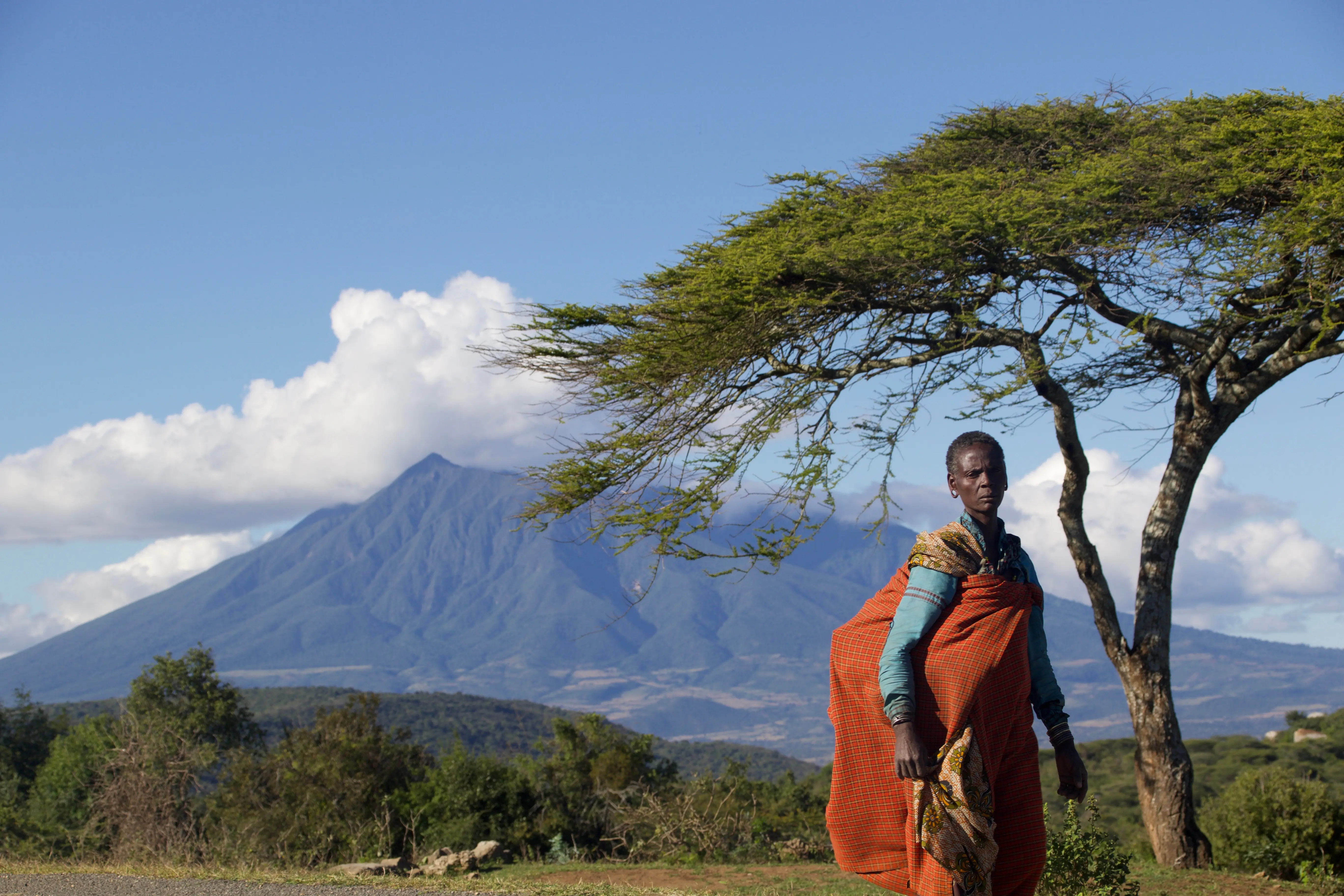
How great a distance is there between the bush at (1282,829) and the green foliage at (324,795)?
9.21m

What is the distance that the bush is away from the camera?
11.0 meters

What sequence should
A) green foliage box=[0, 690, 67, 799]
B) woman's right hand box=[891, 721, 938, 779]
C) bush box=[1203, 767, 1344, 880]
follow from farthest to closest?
green foliage box=[0, 690, 67, 799] < bush box=[1203, 767, 1344, 880] < woman's right hand box=[891, 721, 938, 779]

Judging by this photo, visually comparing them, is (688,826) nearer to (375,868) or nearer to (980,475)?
(375,868)

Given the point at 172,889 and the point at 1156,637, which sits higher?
the point at 1156,637

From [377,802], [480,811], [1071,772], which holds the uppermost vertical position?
[1071,772]

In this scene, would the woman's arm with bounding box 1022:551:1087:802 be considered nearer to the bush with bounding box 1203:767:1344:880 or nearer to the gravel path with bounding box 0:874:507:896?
the gravel path with bounding box 0:874:507:896

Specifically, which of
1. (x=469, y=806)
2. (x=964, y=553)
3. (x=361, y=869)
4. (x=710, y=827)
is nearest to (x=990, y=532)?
(x=964, y=553)

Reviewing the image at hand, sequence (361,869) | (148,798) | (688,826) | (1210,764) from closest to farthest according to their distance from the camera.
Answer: (361,869) < (148,798) < (688,826) < (1210,764)

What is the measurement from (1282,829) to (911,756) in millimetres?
9597

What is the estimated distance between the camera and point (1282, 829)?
11539 mm

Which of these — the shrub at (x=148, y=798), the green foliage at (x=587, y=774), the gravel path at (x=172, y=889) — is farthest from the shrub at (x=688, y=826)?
the gravel path at (x=172, y=889)

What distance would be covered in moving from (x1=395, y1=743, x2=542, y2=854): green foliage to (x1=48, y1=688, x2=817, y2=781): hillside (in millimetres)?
40871

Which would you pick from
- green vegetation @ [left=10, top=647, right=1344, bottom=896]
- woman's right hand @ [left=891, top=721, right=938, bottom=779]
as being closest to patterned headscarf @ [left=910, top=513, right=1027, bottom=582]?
Answer: woman's right hand @ [left=891, top=721, right=938, bottom=779]

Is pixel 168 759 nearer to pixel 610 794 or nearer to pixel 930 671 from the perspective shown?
pixel 610 794
